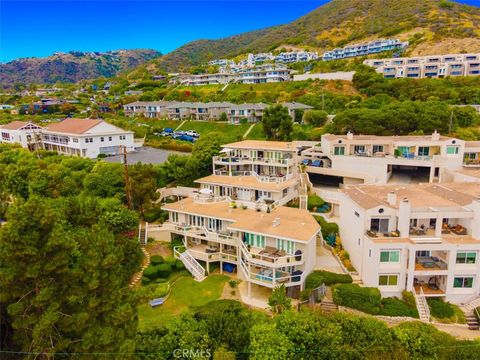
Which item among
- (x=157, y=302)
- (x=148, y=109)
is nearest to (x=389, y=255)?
(x=157, y=302)

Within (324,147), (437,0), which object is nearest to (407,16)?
(437,0)

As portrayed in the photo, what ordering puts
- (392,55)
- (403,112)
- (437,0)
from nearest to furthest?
(403,112)
(392,55)
(437,0)

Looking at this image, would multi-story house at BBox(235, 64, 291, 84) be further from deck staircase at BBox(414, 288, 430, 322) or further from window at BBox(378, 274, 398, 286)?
deck staircase at BBox(414, 288, 430, 322)

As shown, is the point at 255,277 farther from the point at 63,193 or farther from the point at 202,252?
the point at 63,193

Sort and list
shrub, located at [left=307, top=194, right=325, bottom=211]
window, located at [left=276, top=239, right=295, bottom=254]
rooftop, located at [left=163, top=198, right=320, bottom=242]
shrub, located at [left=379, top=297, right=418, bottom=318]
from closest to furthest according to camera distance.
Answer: shrub, located at [left=379, top=297, right=418, bottom=318] < window, located at [left=276, top=239, right=295, bottom=254] < rooftop, located at [left=163, top=198, right=320, bottom=242] < shrub, located at [left=307, top=194, right=325, bottom=211]

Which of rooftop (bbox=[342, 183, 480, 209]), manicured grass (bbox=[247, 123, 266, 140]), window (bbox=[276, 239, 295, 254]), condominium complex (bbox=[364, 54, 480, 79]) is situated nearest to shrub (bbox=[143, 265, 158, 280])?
window (bbox=[276, 239, 295, 254])

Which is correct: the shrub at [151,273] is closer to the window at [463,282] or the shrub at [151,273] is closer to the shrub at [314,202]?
the shrub at [314,202]
